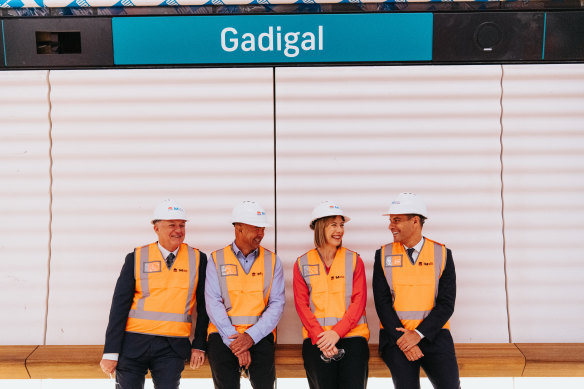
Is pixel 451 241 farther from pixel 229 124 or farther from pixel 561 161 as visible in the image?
pixel 229 124

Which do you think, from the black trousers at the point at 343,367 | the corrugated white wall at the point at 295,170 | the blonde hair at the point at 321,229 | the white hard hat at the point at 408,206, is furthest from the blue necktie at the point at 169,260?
the white hard hat at the point at 408,206

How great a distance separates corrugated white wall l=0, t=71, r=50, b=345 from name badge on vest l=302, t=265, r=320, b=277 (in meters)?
2.29

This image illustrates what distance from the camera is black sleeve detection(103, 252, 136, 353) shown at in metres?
3.59

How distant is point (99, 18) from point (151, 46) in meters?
0.49

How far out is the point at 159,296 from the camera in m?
3.68

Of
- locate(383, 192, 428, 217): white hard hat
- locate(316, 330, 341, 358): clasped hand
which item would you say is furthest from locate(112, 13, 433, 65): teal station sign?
locate(316, 330, 341, 358): clasped hand

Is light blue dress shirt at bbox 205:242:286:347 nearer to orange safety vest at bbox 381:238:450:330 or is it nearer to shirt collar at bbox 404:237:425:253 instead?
orange safety vest at bbox 381:238:450:330

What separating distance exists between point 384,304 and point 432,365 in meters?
0.55

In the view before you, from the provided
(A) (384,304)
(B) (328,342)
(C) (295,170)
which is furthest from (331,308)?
(C) (295,170)

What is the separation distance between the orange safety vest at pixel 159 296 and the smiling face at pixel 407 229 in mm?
1572

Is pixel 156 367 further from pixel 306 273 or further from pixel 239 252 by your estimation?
pixel 306 273

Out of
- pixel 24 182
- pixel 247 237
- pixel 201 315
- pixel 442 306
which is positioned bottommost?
pixel 201 315

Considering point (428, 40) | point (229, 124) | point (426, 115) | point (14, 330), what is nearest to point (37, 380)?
point (14, 330)

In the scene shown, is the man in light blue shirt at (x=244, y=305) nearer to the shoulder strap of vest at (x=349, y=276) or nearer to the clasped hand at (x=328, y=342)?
the clasped hand at (x=328, y=342)
